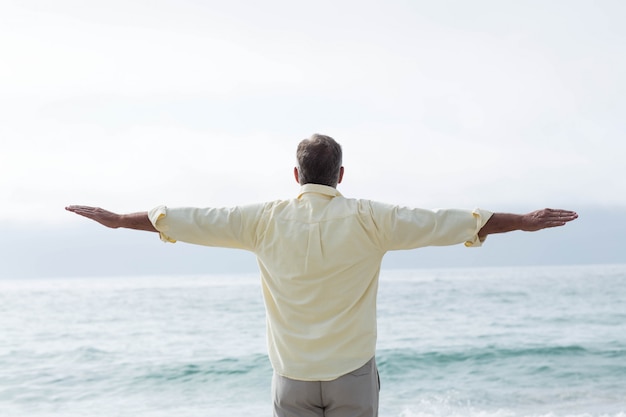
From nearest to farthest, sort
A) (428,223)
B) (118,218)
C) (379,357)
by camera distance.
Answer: (428,223) → (118,218) → (379,357)

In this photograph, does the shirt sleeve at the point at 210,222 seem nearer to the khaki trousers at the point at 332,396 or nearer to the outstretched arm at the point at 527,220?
the khaki trousers at the point at 332,396

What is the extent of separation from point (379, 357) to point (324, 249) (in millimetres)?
9811

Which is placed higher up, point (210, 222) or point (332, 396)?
point (210, 222)

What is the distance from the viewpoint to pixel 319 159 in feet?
9.26

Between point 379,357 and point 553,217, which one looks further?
point 379,357

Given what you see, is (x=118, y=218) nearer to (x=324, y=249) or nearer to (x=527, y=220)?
(x=324, y=249)

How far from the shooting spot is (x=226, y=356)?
495 inches

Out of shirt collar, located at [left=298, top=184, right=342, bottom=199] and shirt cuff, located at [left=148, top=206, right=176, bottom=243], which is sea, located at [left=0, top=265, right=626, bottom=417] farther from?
shirt cuff, located at [left=148, top=206, right=176, bottom=243]

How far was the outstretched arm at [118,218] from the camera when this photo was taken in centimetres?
287

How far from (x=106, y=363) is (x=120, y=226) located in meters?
10.3

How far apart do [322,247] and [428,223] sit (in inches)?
14.6

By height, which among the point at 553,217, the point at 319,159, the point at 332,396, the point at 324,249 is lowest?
the point at 332,396

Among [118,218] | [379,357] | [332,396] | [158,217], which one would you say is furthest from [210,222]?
[379,357]

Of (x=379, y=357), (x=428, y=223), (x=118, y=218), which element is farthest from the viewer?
(x=379, y=357)
